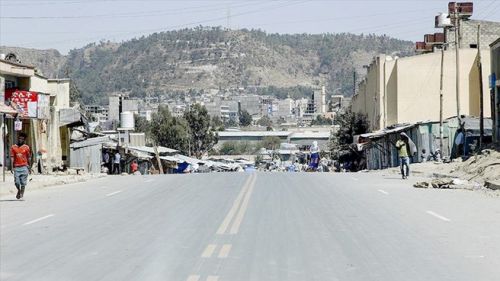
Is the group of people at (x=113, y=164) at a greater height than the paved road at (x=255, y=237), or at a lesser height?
lesser

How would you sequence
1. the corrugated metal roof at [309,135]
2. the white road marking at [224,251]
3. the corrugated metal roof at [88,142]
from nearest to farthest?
1. the white road marking at [224,251]
2. the corrugated metal roof at [88,142]
3. the corrugated metal roof at [309,135]

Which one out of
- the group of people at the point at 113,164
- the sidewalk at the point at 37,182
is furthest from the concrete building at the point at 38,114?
the group of people at the point at 113,164

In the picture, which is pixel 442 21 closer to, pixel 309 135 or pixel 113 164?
pixel 113 164

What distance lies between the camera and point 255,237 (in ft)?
48.2

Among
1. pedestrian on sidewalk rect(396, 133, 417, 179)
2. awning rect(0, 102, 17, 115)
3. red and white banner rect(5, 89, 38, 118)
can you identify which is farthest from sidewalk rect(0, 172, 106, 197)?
pedestrian on sidewalk rect(396, 133, 417, 179)

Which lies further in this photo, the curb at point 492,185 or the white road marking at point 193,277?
the curb at point 492,185

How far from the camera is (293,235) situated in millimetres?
14898

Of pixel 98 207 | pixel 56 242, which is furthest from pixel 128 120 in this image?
pixel 56 242

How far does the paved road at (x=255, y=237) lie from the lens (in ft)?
36.9

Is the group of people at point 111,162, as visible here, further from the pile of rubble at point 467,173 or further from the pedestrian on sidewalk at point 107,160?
the pile of rubble at point 467,173

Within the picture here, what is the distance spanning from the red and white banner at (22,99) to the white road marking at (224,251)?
3557 centimetres

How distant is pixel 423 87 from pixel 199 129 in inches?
1997

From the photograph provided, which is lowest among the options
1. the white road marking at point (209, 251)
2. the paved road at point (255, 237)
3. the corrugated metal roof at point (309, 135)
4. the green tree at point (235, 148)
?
the green tree at point (235, 148)

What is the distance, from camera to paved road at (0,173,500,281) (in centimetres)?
1125
